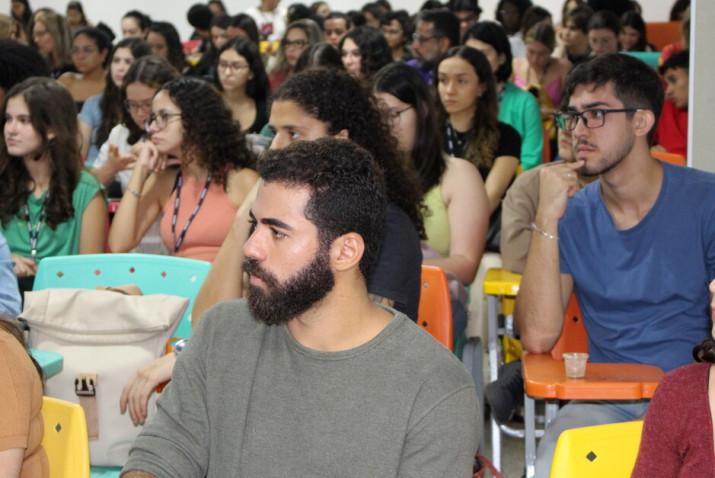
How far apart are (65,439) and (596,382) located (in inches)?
44.0

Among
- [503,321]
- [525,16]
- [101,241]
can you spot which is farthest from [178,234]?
[525,16]

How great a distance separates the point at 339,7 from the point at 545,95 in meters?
6.56

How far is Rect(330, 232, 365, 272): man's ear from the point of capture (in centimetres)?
183

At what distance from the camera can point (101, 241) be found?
3721mm

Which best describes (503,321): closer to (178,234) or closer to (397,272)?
(178,234)

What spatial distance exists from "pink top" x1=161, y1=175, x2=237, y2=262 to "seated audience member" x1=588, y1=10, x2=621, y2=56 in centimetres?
456

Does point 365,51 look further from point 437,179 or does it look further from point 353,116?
point 353,116

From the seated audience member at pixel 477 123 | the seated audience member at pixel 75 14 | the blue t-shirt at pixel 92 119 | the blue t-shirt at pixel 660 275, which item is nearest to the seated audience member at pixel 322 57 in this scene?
the seated audience member at pixel 477 123

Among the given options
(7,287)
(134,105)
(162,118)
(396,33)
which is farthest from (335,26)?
(7,287)

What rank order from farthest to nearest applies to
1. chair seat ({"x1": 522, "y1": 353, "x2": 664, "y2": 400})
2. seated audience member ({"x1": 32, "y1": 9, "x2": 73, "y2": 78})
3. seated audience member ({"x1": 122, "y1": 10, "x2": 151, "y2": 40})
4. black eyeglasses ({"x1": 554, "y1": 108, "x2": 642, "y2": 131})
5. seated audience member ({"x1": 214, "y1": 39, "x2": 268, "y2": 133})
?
seated audience member ({"x1": 122, "y1": 10, "x2": 151, "y2": 40}) → seated audience member ({"x1": 32, "y1": 9, "x2": 73, "y2": 78}) → seated audience member ({"x1": 214, "y1": 39, "x2": 268, "y2": 133}) → black eyeglasses ({"x1": 554, "y1": 108, "x2": 642, "y2": 131}) → chair seat ({"x1": 522, "y1": 353, "x2": 664, "y2": 400})

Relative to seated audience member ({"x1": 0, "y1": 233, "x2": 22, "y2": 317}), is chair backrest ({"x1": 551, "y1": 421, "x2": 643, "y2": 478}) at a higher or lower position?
lower

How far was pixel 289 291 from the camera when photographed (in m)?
1.80

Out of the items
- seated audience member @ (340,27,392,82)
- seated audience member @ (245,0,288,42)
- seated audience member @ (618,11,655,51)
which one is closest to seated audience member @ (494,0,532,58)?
seated audience member @ (618,11,655,51)

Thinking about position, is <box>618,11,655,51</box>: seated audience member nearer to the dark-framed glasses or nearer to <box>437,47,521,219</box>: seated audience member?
<box>437,47,521,219</box>: seated audience member
